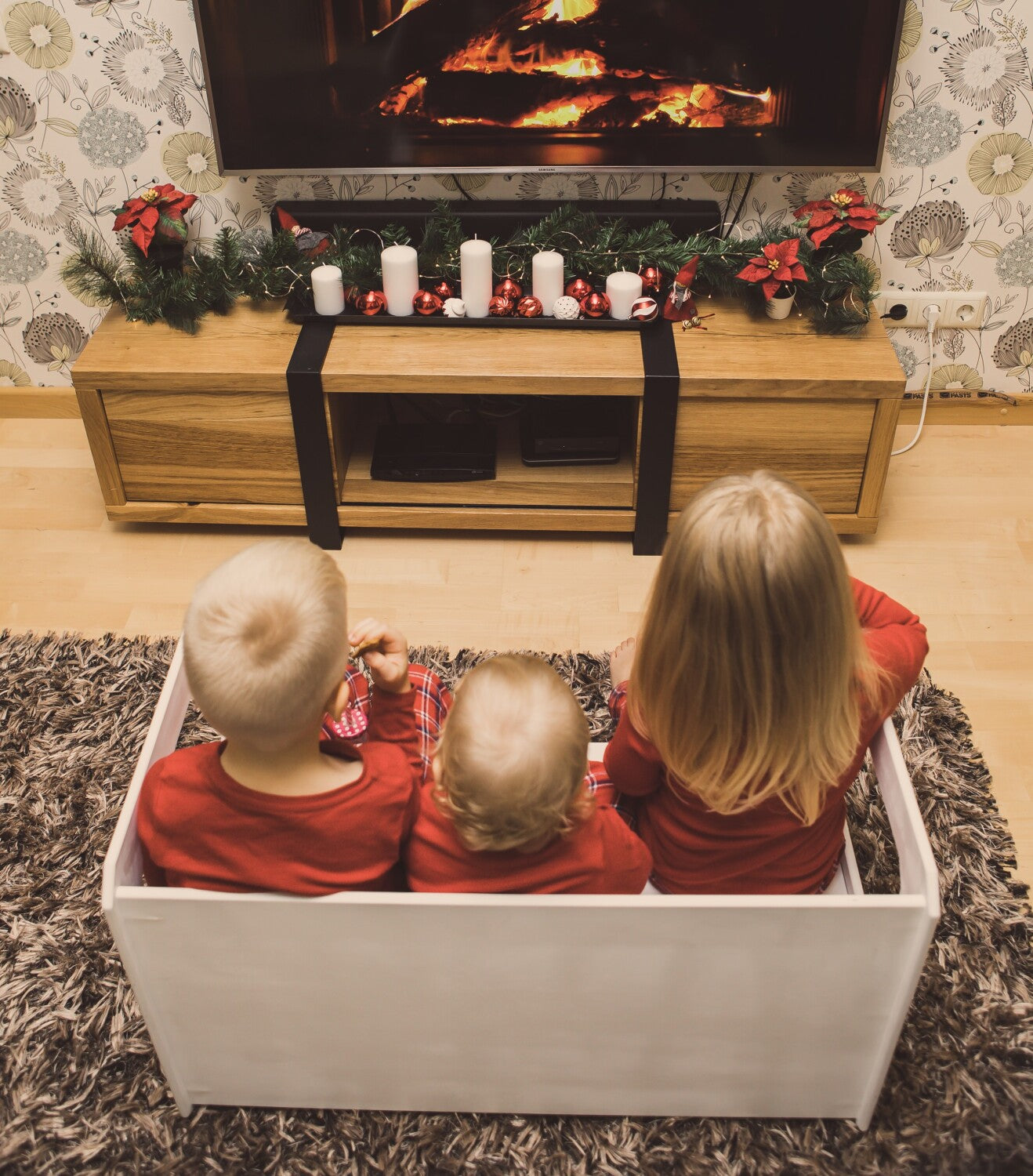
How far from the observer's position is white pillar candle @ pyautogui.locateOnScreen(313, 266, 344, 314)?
220 centimetres

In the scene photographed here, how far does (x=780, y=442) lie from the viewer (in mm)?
2189

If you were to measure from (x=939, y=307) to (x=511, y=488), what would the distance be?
1.04 meters

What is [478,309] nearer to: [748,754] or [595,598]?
[595,598]

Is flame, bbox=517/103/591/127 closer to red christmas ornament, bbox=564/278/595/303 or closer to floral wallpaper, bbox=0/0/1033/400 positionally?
floral wallpaper, bbox=0/0/1033/400

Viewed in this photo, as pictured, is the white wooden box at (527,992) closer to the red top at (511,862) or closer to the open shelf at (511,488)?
the red top at (511,862)

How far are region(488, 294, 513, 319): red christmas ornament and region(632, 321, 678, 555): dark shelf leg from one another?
0.26 meters

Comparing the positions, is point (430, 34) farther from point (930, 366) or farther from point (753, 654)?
point (753, 654)

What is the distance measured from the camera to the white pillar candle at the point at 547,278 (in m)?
2.19

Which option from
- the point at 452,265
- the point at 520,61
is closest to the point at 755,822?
the point at 452,265

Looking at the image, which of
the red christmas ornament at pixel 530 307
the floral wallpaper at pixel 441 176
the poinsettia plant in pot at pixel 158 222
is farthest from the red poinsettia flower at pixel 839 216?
the poinsettia plant in pot at pixel 158 222

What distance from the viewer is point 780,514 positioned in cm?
102

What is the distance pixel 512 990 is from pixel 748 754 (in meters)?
0.36

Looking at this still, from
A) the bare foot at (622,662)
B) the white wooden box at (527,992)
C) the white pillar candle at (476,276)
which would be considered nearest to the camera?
the white wooden box at (527,992)

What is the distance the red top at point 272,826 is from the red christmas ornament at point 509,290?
1.29m
